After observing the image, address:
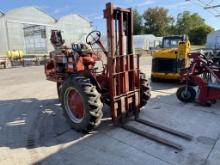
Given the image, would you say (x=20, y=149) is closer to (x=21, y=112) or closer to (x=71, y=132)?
(x=71, y=132)

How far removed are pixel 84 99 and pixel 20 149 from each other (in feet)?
4.30

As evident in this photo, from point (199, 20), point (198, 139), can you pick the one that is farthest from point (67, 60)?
point (199, 20)

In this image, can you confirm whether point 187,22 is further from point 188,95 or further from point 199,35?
point 188,95

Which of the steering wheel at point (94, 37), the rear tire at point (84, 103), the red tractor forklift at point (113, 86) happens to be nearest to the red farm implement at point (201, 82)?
the red tractor forklift at point (113, 86)

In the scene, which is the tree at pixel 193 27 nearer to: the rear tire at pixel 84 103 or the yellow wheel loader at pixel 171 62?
the yellow wheel loader at pixel 171 62

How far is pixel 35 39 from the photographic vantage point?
91.8ft

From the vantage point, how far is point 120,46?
4941 millimetres

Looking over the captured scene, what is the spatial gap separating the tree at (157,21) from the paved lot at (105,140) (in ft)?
202

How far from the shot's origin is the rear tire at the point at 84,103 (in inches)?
178

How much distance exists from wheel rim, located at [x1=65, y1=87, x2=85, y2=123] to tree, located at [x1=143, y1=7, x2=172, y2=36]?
6253 centimetres

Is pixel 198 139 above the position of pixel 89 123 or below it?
below

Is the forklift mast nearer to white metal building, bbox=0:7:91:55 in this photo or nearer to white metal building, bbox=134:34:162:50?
white metal building, bbox=0:7:91:55

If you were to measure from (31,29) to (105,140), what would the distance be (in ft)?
83.6

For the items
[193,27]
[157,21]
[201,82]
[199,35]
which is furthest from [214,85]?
[193,27]
